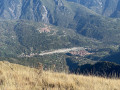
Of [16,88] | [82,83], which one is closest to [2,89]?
[16,88]

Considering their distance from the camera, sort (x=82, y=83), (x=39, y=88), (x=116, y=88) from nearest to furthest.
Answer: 1. (x=39, y=88)
2. (x=116, y=88)
3. (x=82, y=83)

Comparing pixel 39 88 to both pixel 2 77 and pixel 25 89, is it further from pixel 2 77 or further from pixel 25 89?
pixel 2 77

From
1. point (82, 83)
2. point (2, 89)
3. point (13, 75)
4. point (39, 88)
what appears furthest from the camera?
point (13, 75)

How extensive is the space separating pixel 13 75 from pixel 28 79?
2.78 feet

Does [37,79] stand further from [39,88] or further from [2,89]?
[2,89]

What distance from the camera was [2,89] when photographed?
5176mm

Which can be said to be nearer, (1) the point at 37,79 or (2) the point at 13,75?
(1) the point at 37,79

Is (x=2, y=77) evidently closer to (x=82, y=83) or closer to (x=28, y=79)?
(x=28, y=79)

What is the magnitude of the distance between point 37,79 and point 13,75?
1.29 m

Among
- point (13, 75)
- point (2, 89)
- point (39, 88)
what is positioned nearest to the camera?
point (2, 89)

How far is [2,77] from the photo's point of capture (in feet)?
21.9

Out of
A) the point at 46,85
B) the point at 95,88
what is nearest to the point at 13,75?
the point at 46,85

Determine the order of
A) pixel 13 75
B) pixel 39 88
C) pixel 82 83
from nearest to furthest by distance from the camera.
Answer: pixel 39 88
pixel 82 83
pixel 13 75

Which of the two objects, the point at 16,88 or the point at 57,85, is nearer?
the point at 16,88
